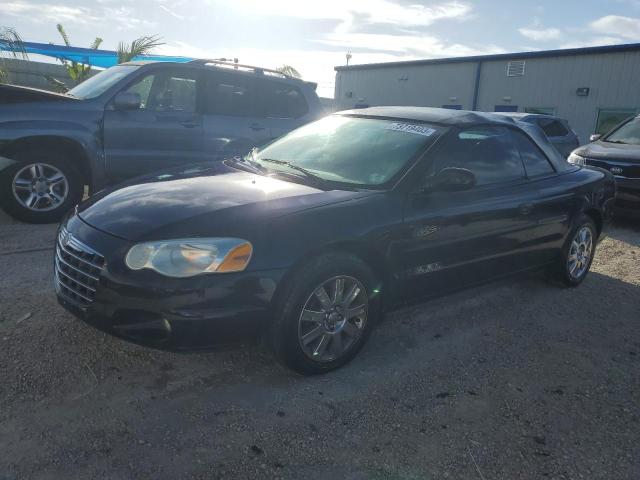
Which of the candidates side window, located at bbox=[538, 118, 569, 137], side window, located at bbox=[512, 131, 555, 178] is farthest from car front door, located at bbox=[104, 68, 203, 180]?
side window, located at bbox=[538, 118, 569, 137]

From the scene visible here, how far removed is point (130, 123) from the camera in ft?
19.7

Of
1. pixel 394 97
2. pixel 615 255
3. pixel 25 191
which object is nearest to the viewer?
pixel 25 191

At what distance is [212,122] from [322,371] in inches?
171

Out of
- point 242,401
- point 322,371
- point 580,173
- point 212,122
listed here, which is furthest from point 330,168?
point 212,122

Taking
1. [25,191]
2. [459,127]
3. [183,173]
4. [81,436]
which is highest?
[459,127]

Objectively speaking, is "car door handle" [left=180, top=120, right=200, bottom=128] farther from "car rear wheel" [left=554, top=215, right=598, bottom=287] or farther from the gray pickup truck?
"car rear wheel" [left=554, top=215, right=598, bottom=287]

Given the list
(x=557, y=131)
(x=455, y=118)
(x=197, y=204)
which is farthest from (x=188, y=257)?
(x=557, y=131)

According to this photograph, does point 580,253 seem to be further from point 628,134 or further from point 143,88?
point 143,88

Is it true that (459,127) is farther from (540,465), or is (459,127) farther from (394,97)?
(394,97)

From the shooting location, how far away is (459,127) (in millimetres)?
3816

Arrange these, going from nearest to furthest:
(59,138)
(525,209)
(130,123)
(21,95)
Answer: (525,209), (21,95), (59,138), (130,123)

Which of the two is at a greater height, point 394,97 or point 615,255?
point 394,97

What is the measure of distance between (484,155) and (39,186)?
14.9 feet

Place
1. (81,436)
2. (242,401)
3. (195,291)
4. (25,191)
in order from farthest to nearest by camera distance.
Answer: (25,191) → (242,401) → (195,291) → (81,436)
